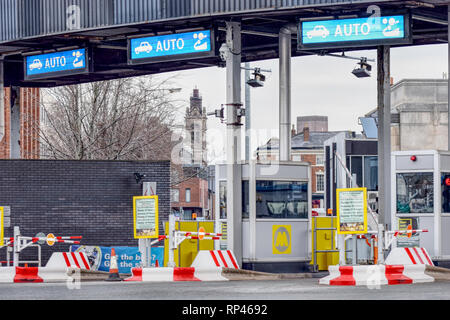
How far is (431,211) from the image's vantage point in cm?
2559

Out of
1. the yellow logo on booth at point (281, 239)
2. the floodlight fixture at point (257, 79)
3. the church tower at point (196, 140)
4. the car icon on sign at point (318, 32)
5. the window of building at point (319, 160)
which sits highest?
the car icon on sign at point (318, 32)

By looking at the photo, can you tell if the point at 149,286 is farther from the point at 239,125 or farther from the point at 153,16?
the point at 153,16

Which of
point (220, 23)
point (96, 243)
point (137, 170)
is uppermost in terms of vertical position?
point (220, 23)

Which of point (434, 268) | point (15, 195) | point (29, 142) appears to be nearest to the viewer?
point (434, 268)

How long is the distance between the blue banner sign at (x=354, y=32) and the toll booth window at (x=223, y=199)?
396 centimetres

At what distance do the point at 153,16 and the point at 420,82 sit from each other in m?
50.6

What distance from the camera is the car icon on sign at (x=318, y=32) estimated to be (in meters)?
25.4

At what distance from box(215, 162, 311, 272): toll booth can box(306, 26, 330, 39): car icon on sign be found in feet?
10.4

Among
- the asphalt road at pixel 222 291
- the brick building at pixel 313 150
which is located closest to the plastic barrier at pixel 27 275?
the asphalt road at pixel 222 291

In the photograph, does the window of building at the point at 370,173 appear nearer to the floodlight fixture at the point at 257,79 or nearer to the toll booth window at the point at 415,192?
the floodlight fixture at the point at 257,79
